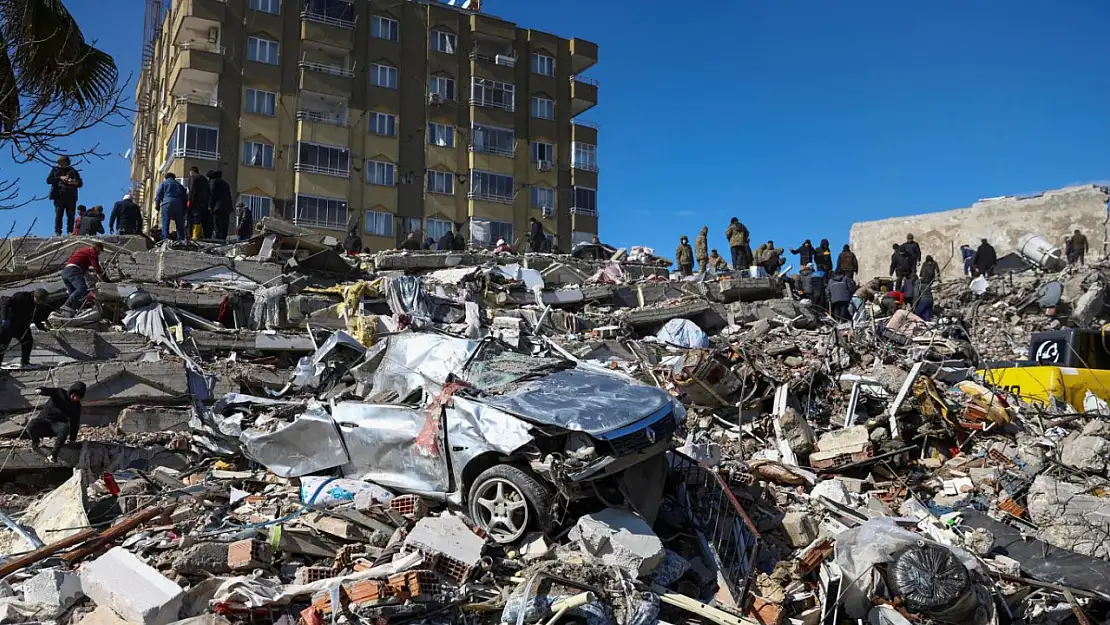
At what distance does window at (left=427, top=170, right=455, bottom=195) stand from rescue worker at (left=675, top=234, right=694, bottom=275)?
19073 millimetres

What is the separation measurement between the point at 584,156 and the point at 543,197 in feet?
11.1

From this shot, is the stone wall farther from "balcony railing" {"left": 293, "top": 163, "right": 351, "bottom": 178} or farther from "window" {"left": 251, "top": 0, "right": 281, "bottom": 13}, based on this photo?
"window" {"left": 251, "top": 0, "right": 281, "bottom": 13}

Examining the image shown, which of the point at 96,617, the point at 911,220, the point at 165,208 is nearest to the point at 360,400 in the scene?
the point at 96,617

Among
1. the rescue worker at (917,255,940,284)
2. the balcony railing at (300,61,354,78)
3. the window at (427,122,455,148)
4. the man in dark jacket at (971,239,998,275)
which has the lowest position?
the rescue worker at (917,255,940,284)

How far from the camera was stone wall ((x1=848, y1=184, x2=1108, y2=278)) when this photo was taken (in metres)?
24.9

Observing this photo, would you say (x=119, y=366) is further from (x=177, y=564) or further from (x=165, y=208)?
(x=165, y=208)

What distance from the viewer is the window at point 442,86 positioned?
41094 mm

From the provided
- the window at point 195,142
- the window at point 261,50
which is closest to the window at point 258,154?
the window at point 195,142

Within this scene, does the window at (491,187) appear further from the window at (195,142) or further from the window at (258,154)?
the window at (195,142)

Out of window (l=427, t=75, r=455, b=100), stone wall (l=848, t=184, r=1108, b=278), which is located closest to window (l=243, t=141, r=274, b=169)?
window (l=427, t=75, r=455, b=100)

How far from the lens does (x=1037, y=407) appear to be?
1095 cm

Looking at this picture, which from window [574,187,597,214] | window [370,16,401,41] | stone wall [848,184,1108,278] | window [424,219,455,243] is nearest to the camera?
stone wall [848,184,1108,278]

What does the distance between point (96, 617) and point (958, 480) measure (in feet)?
28.0

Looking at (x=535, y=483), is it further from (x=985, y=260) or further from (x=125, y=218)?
(x=985, y=260)
